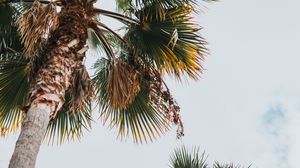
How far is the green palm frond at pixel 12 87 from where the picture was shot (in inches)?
286

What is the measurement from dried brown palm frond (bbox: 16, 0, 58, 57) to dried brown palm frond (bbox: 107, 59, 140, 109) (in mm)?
1471

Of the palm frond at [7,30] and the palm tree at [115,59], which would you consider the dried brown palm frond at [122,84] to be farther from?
the palm frond at [7,30]

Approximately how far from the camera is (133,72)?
7.14 metres

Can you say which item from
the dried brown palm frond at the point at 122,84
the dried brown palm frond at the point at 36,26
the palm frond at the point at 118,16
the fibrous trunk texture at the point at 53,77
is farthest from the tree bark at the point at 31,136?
the palm frond at the point at 118,16

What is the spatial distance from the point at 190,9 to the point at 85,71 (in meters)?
1.80

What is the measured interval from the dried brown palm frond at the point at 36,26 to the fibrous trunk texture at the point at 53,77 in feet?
0.38

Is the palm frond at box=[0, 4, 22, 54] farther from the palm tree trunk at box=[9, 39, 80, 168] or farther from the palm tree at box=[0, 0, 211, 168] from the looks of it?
the palm tree trunk at box=[9, 39, 80, 168]

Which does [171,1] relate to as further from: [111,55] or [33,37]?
[33,37]

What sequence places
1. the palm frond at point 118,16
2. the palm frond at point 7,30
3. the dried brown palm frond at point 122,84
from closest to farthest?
the dried brown palm frond at point 122,84
the palm frond at point 118,16
the palm frond at point 7,30

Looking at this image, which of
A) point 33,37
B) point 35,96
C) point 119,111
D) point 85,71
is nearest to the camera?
point 35,96

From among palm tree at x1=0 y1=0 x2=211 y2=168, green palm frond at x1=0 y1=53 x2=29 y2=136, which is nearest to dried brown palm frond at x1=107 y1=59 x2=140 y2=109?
palm tree at x1=0 y1=0 x2=211 y2=168

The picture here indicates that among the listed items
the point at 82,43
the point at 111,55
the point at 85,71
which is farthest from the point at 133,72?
the point at 82,43

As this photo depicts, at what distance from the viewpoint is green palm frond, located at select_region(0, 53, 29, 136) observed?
7254 millimetres

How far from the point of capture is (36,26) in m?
5.65
